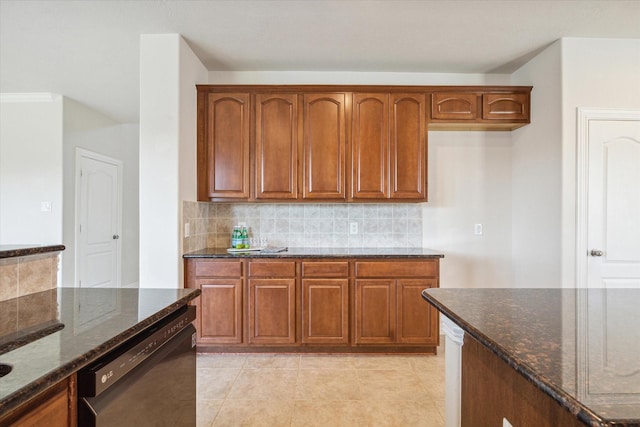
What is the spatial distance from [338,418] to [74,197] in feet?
14.4

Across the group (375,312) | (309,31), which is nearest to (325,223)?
(375,312)

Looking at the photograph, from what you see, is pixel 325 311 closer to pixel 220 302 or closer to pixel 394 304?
pixel 394 304

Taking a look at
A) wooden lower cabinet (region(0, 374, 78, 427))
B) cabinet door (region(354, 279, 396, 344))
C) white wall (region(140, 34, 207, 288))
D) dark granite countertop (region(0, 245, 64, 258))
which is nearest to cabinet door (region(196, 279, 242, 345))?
white wall (region(140, 34, 207, 288))

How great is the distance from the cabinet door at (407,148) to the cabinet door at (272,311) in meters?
1.32

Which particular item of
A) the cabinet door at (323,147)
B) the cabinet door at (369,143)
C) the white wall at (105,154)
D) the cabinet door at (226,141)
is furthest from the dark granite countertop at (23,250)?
the white wall at (105,154)

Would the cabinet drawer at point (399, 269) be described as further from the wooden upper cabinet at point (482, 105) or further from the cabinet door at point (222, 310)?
the wooden upper cabinet at point (482, 105)

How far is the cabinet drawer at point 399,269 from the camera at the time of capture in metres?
2.93

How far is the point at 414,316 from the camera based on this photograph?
292 centimetres

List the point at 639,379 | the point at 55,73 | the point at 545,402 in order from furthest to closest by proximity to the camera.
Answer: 1. the point at 55,73
2. the point at 545,402
3. the point at 639,379

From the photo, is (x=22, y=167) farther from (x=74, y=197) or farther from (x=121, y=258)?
(x=121, y=258)

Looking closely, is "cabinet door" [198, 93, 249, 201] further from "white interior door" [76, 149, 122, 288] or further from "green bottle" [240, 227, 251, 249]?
"white interior door" [76, 149, 122, 288]

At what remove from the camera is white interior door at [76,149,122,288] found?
4.59m

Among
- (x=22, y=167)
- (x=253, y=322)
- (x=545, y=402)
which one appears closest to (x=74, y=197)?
(x=22, y=167)

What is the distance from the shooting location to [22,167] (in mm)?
4238
